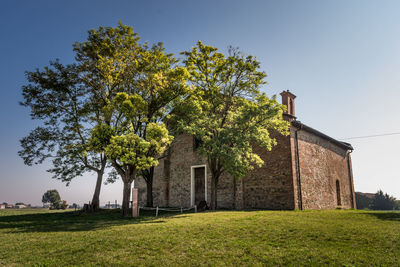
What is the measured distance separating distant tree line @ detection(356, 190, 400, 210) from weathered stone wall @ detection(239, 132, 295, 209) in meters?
40.3

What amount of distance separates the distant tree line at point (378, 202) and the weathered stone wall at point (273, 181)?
4027cm

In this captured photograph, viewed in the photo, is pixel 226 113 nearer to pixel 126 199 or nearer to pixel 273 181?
pixel 273 181

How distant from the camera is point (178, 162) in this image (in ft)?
80.5

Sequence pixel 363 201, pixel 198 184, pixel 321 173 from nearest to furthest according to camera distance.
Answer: pixel 321 173
pixel 198 184
pixel 363 201

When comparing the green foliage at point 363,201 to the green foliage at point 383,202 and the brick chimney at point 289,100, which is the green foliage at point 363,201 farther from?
the brick chimney at point 289,100

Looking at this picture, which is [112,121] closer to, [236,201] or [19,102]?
[19,102]

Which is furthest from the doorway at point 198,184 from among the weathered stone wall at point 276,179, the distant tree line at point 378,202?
the distant tree line at point 378,202

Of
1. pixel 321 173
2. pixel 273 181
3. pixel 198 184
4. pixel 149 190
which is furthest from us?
pixel 198 184

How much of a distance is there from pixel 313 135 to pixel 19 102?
2346cm

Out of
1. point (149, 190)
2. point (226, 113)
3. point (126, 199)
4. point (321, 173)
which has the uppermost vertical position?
point (226, 113)

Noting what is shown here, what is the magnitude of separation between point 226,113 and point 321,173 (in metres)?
10.1

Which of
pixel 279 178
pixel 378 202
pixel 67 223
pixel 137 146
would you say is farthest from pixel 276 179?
pixel 378 202

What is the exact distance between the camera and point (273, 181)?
61.9ft

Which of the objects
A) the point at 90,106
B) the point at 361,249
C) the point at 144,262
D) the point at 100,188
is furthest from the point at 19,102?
Result: the point at 361,249
